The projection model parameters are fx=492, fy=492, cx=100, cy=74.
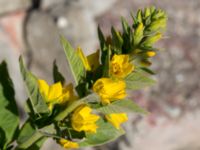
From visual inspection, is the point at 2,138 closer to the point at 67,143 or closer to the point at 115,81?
the point at 67,143

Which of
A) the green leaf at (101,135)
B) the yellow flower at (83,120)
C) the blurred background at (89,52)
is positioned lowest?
the blurred background at (89,52)

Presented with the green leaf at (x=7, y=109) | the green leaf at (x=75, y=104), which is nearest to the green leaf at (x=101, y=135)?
the green leaf at (x=75, y=104)

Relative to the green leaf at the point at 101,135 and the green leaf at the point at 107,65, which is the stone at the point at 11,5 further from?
the green leaf at the point at 107,65

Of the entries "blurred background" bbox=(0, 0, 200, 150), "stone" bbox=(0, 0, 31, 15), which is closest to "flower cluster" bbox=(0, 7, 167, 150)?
"blurred background" bbox=(0, 0, 200, 150)

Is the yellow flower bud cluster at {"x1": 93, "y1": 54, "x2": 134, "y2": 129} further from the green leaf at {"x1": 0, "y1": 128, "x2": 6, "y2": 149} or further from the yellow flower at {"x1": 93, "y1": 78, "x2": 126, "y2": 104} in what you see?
the green leaf at {"x1": 0, "y1": 128, "x2": 6, "y2": 149}

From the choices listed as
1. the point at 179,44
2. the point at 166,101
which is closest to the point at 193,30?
the point at 179,44
